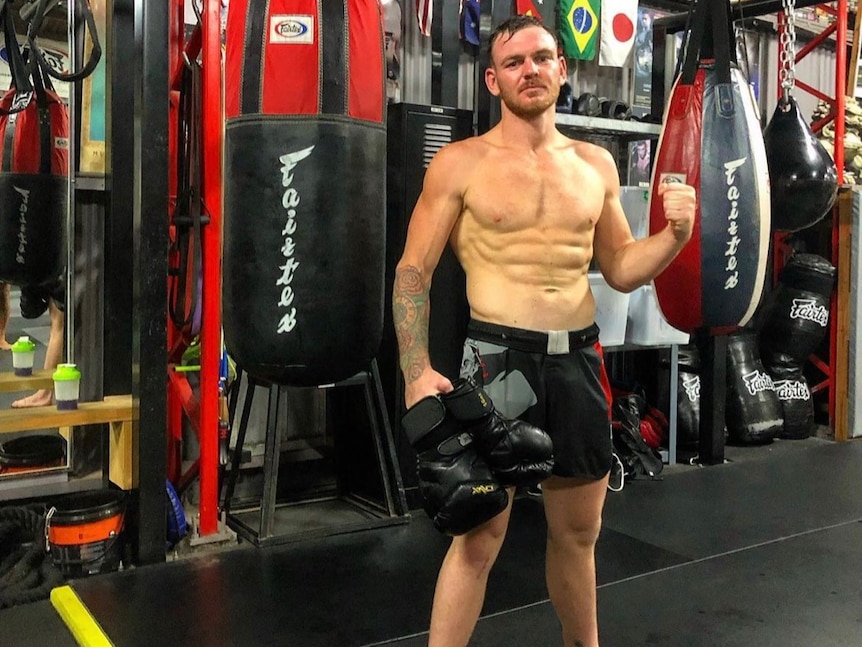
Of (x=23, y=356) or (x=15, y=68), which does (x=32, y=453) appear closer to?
(x=23, y=356)

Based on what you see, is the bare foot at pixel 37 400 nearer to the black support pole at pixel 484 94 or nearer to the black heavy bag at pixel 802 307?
the black support pole at pixel 484 94

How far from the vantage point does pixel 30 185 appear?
9.68 ft

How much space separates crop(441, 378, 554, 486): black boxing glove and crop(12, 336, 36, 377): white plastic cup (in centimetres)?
221

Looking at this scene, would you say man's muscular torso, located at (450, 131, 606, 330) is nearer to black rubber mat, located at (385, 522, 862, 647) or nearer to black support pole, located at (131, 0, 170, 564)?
black rubber mat, located at (385, 522, 862, 647)

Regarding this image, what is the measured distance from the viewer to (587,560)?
88.8 inches

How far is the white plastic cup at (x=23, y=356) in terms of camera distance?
337 centimetres

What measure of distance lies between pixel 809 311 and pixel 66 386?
4.69m

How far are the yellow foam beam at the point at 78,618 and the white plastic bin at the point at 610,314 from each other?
9.28 feet

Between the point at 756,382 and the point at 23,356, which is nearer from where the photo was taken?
the point at 23,356

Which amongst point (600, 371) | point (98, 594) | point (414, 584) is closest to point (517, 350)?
point (600, 371)

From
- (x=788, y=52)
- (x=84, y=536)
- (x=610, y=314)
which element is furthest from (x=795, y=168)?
(x=84, y=536)

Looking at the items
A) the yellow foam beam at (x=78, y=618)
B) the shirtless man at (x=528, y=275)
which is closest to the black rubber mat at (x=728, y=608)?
the shirtless man at (x=528, y=275)

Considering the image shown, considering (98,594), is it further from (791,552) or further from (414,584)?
(791,552)

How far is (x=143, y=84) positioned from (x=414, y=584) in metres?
2.12
